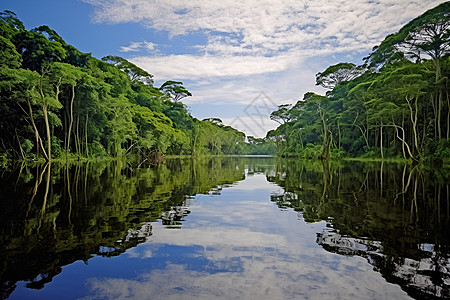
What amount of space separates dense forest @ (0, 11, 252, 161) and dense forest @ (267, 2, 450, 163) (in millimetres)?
21534

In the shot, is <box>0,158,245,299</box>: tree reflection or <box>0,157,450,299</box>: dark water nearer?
<box>0,157,450,299</box>: dark water

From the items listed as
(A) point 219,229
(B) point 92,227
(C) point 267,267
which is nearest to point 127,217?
(B) point 92,227

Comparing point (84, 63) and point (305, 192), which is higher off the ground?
point (84, 63)

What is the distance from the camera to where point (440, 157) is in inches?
821

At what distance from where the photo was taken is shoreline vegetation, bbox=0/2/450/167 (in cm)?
2056

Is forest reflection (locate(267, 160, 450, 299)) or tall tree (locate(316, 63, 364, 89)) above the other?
tall tree (locate(316, 63, 364, 89))

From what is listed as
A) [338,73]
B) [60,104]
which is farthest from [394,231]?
[338,73]

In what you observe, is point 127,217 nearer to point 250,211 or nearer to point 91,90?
point 250,211

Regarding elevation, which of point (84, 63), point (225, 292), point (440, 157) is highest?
point (84, 63)

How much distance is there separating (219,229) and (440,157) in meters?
22.0

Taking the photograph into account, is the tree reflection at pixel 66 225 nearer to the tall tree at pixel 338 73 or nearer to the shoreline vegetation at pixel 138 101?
the shoreline vegetation at pixel 138 101

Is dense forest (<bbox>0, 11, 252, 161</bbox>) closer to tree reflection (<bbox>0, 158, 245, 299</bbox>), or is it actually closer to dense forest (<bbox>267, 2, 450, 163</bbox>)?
tree reflection (<bbox>0, 158, 245, 299</bbox>)

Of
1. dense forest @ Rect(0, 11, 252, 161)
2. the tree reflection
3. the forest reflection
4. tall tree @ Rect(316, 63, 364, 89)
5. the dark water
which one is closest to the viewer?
the dark water

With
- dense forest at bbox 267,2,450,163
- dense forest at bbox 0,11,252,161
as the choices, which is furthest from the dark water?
dense forest at bbox 267,2,450,163
